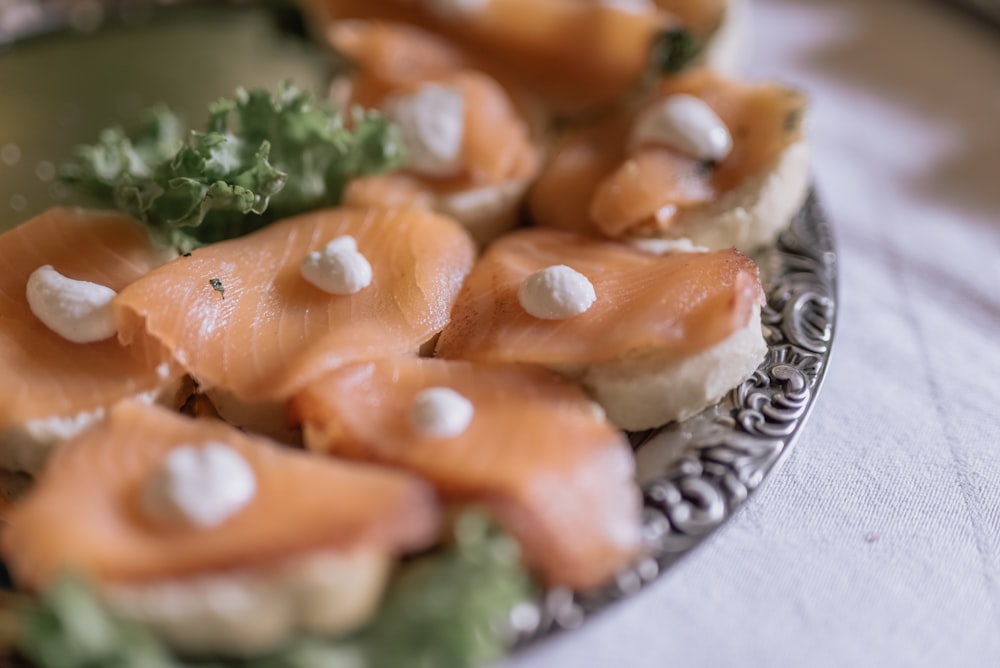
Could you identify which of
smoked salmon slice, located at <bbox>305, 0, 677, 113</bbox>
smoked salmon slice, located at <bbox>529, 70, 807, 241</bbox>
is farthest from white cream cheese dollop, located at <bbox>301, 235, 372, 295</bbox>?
smoked salmon slice, located at <bbox>305, 0, 677, 113</bbox>

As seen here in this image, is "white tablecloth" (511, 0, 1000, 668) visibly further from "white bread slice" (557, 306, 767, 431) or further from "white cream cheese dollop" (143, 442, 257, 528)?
"white cream cheese dollop" (143, 442, 257, 528)

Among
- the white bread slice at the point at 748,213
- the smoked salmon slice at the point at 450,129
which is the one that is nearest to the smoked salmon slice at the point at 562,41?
the smoked salmon slice at the point at 450,129

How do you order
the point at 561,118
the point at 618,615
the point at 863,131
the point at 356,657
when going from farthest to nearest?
the point at 863,131
the point at 561,118
the point at 618,615
the point at 356,657

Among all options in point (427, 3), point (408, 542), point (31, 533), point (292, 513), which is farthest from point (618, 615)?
point (427, 3)

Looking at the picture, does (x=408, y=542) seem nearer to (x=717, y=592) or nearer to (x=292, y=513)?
(x=292, y=513)

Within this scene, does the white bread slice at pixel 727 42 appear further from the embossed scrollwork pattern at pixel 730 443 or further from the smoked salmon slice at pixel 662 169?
the embossed scrollwork pattern at pixel 730 443

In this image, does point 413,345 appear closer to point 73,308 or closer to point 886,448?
point 73,308
